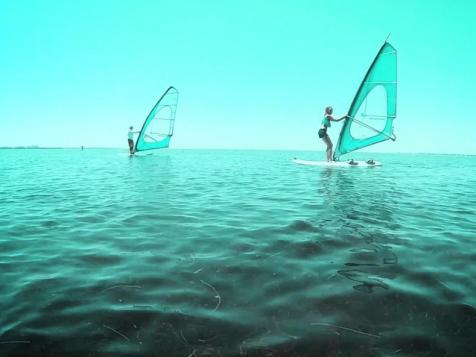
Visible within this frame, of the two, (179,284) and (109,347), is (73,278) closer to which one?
(179,284)

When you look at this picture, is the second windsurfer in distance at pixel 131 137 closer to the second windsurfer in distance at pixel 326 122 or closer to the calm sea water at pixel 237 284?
the second windsurfer in distance at pixel 326 122

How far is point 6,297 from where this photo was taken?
3.63 m

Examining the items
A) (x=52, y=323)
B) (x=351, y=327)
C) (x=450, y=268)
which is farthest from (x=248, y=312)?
(x=450, y=268)

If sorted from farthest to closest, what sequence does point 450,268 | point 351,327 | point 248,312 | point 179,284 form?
point 450,268
point 179,284
point 248,312
point 351,327

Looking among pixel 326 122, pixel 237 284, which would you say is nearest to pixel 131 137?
pixel 326 122

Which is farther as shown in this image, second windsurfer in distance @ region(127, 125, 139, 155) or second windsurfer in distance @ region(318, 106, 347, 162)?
second windsurfer in distance @ region(127, 125, 139, 155)

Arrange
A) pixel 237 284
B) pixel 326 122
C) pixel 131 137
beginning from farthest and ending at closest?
pixel 131 137
pixel 326 122
pixel 237 284

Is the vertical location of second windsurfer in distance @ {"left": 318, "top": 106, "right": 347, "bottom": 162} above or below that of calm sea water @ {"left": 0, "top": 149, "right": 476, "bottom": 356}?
above

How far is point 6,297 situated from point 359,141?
2337cm

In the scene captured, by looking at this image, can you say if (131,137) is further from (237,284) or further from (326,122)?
(237,284)

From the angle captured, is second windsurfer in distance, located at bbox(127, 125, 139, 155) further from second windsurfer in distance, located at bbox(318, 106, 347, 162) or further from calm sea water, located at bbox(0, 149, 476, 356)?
calm sea water, located at bbox(0, 149, 476, 356)

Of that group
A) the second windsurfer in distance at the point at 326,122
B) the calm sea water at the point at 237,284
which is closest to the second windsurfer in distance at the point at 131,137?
the second windsurfer in distance at the point at 326,122

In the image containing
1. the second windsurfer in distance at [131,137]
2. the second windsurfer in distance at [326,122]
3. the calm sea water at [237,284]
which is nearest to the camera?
the calm sea water at [237,284]

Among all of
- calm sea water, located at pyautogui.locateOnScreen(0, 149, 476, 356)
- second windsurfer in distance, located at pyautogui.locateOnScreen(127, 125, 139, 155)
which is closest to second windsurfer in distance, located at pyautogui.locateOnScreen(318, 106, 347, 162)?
calm sea water, located at pyautogui.locateOnScreen(0, 149, 476, 356)
